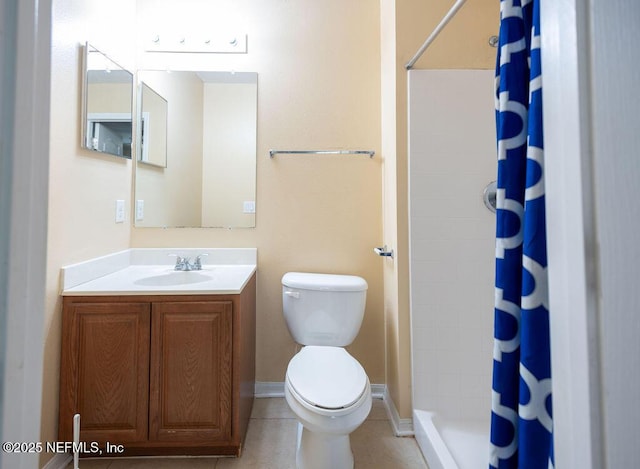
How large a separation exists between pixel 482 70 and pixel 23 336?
2.10 meters

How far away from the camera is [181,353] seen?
4.61ft

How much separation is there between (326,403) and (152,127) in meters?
1.92

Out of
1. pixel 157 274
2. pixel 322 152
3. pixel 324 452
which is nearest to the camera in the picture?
pixel 324 452

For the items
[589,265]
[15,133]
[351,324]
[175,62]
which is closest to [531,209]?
[589,265]

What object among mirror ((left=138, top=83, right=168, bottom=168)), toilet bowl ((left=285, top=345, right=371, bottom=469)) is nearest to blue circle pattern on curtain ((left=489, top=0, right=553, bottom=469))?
toilet bowl ((left=285, top=345, right=371, bottom=469))

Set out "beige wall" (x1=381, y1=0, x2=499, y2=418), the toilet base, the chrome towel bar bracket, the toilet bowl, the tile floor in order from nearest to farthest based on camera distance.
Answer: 1. the toilet bowl
2. the toilet base
3. the tile floor
4. "beige wall" (x1=381, y1=0, x2=499, y2=418)
5. the chrome towel bar bracket

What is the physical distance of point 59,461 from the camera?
55.2 inches

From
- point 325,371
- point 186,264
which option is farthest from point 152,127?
point 325,371

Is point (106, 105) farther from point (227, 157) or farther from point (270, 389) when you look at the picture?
point (270, 389)

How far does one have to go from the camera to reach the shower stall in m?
1.66

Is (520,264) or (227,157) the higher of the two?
(227,157)

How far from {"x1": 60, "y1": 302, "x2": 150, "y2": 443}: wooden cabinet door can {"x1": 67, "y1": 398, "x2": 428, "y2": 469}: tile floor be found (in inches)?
6.5

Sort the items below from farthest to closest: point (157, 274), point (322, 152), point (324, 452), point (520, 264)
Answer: point (322, 152) → point (157, 274) → point (324, 452) → point (520, 264)

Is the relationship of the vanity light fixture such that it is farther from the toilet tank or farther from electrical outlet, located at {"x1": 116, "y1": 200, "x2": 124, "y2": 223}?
the toilet tank
